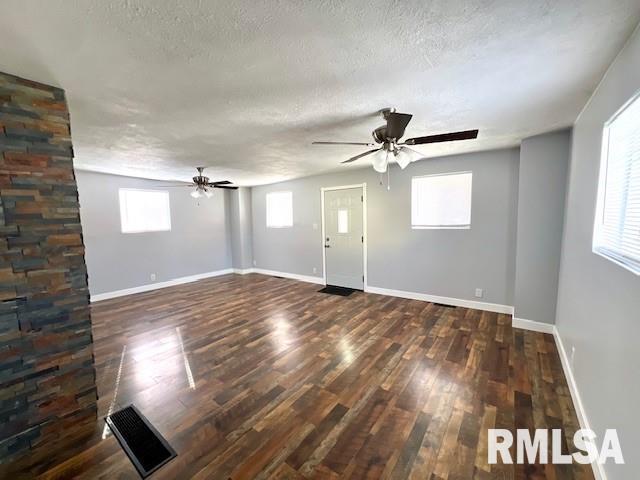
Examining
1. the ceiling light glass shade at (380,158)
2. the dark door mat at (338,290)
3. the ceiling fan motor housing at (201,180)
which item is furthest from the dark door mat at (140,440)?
the dark door mat at (338,290)

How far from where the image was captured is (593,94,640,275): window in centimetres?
134

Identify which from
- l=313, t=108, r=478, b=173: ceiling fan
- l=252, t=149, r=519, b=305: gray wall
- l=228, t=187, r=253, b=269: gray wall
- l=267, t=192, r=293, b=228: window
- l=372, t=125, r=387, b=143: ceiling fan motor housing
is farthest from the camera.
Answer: l=228, t=187, r=253, b=269: gray wall

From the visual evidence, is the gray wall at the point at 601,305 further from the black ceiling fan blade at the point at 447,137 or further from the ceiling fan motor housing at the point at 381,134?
the ceiling fan motor housing at the point at 381,134

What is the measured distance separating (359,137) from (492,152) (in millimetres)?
2198

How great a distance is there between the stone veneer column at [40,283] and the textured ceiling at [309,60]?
1.12ft

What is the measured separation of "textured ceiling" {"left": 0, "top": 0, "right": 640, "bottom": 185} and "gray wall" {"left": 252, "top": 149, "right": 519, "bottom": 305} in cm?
115

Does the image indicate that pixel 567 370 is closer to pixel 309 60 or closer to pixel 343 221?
pixel 309 60

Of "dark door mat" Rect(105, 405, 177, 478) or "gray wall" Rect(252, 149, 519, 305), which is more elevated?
"gray wall" Rect(252, 149, 519, 305)

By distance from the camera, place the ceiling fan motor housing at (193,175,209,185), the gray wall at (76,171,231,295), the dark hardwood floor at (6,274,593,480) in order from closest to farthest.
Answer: the dark hardwood floor at (6,274,593,480) → the ceiling fan motor housing at (193,175,209,185) → the gray wall at (76,171,231,295)

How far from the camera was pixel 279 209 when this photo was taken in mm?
6500

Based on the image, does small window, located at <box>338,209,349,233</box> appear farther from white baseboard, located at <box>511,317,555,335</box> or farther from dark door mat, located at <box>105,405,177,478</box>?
dark door mat, located at <box>105,405,177,478</box>

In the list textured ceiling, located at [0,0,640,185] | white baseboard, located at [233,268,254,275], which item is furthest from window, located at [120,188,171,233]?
textured ceiling, located at [0,0,640,185]

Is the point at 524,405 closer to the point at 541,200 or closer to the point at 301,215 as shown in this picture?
the point at 541,200

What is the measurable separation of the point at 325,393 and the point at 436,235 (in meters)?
3.12
